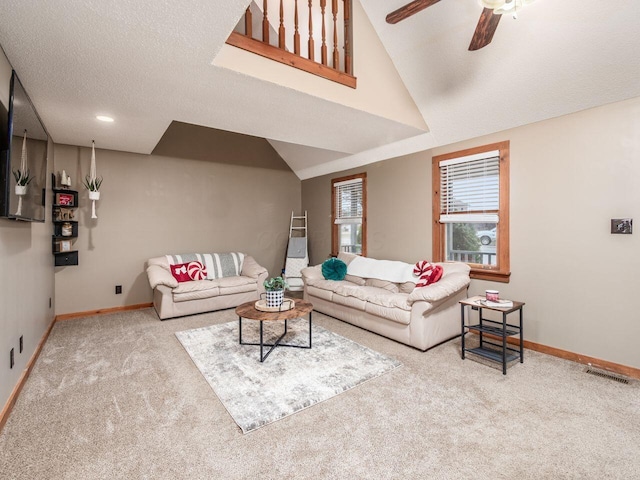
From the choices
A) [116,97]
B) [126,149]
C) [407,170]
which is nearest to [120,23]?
[116,97]

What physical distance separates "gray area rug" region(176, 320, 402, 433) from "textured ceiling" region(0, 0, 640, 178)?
7.64ft

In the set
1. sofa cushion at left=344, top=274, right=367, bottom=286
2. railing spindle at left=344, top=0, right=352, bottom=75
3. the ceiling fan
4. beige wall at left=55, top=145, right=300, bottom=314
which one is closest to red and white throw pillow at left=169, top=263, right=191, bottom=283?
beige wall at left=55, top=145, right=300, bottom=314

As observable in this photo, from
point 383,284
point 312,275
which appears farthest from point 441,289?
point 312,275

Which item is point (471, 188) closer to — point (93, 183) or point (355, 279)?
point (355, 279)

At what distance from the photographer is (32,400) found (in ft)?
7.34

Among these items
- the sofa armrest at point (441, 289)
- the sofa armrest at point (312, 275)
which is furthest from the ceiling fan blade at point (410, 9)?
the sofa armrest at point (312, 275)

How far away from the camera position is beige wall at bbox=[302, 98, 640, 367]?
2629 mm

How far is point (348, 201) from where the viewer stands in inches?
215

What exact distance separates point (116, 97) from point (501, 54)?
3.33 m

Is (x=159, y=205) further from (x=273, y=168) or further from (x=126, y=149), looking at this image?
(x=273, y=168)

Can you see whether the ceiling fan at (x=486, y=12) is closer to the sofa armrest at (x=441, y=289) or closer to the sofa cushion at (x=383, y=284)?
the sofa armrest at (x=441, y=289)

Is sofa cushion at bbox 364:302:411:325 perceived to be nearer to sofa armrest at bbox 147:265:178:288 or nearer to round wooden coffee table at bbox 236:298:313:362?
round wooden coffee table at bbox 236:298:313:362

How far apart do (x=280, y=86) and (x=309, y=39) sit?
2.25ft

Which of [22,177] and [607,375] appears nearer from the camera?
[22,177]
